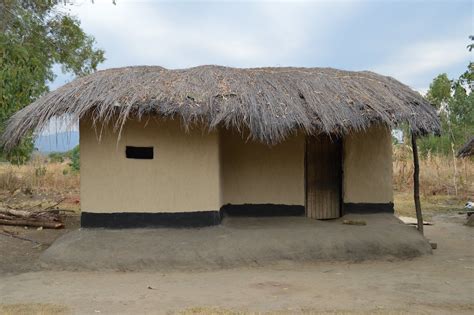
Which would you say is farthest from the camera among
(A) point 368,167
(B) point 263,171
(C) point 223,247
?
(A) point 368,167

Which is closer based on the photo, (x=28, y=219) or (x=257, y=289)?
(x=257, y=289)

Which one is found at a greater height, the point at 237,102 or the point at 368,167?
the point at 237,102

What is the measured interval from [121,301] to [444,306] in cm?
341

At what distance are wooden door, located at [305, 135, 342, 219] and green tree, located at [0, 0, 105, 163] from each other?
201 inches

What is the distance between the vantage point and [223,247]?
7145 mm

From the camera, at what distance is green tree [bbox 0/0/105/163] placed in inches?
396

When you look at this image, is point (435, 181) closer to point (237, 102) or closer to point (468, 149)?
point (468, 149)

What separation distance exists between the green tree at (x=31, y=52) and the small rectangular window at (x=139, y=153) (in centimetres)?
226

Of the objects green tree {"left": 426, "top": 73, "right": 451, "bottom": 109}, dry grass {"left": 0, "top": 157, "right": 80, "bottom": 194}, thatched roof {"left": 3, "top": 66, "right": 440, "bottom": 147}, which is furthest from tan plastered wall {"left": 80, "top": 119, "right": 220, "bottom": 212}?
green tree {"left": 426, "top": 73, "right": 451, "bottom": 109}

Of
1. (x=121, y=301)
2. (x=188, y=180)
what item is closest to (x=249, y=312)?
(x=121, y=301)

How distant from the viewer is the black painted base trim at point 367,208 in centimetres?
924

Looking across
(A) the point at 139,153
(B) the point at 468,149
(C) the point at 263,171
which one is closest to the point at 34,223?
(A) the point at 139,153

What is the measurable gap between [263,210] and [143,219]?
224cm

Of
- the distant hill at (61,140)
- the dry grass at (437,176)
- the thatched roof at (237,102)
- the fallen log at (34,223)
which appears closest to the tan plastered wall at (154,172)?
the distant hill at (61,140)
